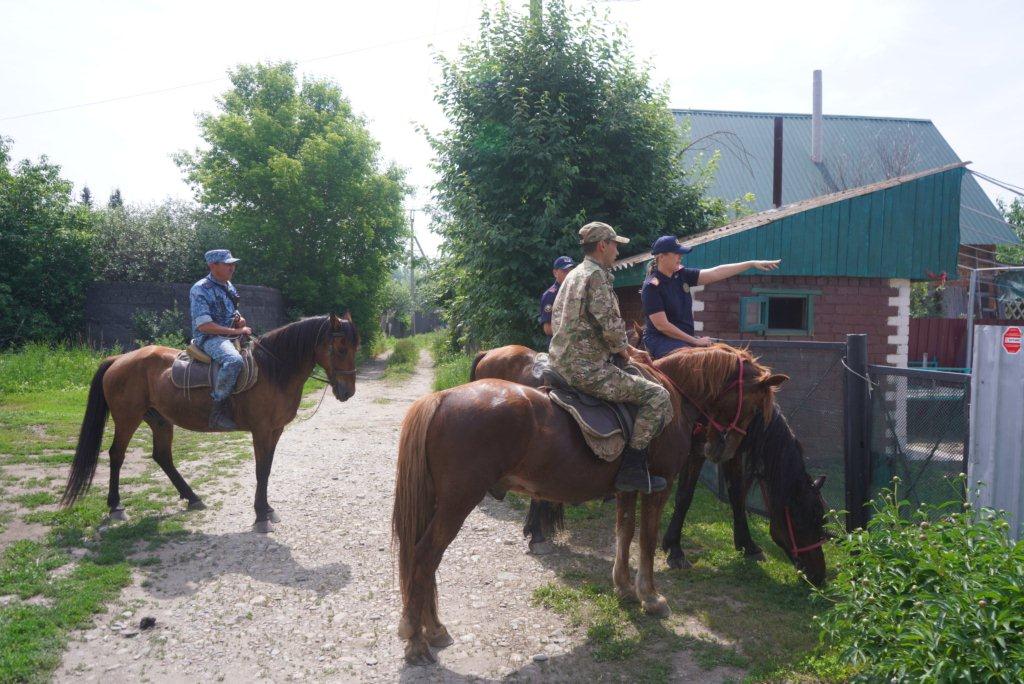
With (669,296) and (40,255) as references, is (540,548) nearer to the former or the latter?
(669,296)

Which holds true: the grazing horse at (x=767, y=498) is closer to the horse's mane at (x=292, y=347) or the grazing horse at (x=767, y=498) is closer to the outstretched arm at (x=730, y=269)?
the outstretched arm at (x=730, y=269)

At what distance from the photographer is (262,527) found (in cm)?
627

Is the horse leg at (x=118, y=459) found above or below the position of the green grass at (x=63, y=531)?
above

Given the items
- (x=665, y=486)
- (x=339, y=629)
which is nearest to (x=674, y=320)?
(x=665, y=486)

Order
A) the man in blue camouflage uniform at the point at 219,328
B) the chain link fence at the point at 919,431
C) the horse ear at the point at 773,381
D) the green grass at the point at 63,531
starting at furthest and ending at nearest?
the man in blue camouflage uniform at the point at 219,328 → the horse ear at the point at 773,381 → the chain link fence at the point at 919,431 → the green grass at the point at 63,531

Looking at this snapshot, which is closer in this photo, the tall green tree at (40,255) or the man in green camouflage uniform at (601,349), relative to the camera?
the man in green camouflage uniform at (601,349)

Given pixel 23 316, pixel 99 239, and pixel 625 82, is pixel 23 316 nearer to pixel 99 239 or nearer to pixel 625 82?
pixel 99 239

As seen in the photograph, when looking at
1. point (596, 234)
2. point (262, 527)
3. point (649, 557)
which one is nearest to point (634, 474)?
point (649, 557)

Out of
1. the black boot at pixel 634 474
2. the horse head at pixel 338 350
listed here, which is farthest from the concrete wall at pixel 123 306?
the black boot at pixel 634 474

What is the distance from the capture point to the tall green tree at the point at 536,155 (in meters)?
11.3

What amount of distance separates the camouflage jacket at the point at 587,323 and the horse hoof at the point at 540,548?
2240 mm

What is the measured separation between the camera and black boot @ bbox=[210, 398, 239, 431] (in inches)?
259

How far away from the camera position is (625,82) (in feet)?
40.7

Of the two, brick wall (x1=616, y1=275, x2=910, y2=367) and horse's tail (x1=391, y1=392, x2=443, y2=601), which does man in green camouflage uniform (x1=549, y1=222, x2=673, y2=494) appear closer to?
horse's tail (x1=391, y1=392, x2=443, y2=601)
